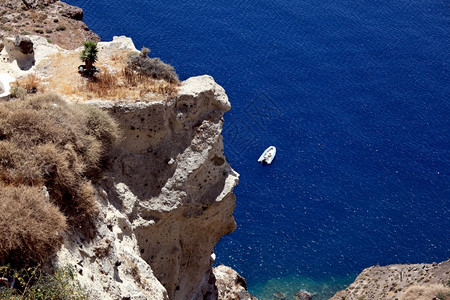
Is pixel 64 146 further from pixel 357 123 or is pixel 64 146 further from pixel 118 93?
pixel 357 123

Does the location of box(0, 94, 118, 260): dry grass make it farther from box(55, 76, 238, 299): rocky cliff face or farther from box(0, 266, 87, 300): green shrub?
box(55, 76, 238, 299): rocky cliff face

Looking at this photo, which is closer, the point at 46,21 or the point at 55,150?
the point at 55,150

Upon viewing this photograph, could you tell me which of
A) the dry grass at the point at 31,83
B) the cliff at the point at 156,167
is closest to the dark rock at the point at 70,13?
the cliff at the point at 156,167

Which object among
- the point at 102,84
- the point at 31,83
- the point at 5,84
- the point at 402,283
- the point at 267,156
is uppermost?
the point at 102,84

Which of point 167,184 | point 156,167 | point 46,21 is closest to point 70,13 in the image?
point 46,21

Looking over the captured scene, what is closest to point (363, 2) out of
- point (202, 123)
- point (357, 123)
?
point (357, 123)

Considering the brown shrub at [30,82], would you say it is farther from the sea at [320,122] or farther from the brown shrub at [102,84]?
the sea at [320,122]

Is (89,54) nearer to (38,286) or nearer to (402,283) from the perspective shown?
(38,286)
